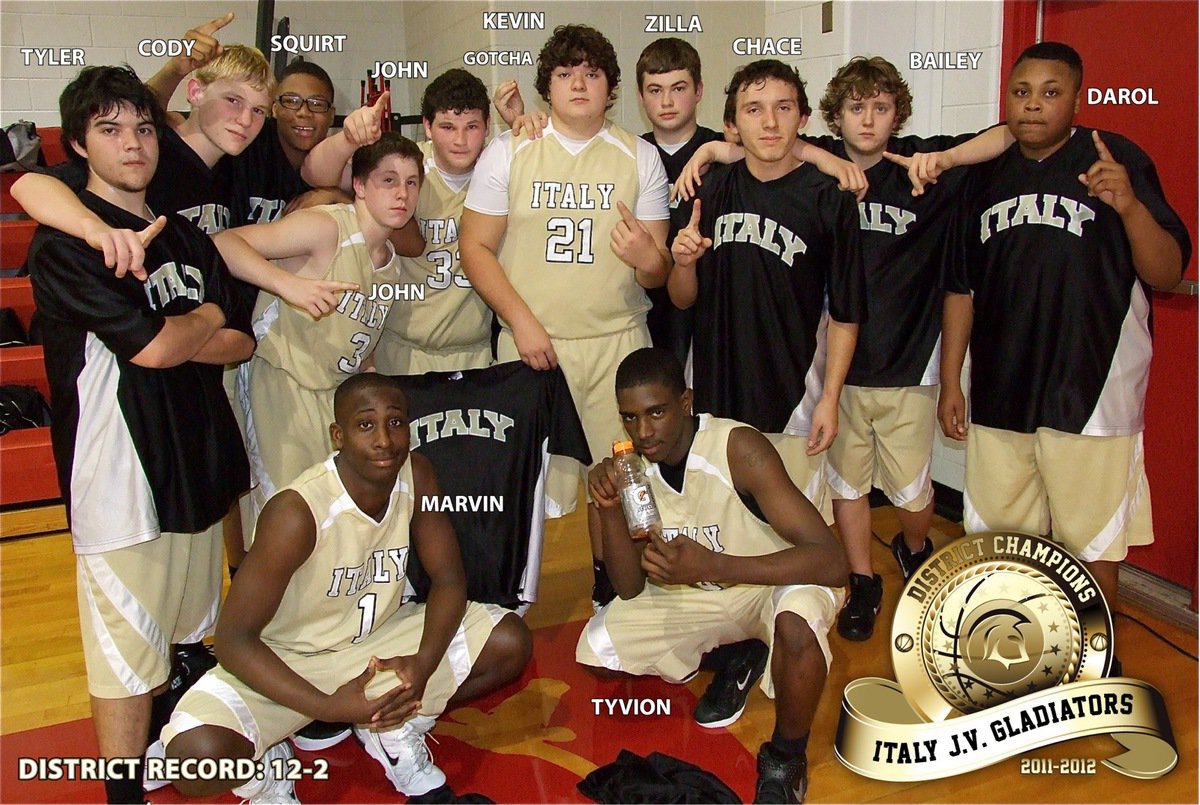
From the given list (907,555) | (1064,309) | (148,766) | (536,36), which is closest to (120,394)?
(148,766)

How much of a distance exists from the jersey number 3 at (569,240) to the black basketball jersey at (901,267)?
861 millimetres

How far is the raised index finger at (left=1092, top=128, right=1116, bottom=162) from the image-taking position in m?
2.74

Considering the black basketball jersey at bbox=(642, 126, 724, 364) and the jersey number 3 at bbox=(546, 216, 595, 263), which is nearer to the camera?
the jersey number 3 at bbox=(546, 216, 595, 263)

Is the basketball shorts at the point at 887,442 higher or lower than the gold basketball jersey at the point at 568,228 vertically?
lower

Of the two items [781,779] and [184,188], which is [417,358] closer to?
[184,188]

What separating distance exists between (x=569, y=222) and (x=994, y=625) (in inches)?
68.2

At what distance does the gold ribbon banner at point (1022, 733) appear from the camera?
8.54ft

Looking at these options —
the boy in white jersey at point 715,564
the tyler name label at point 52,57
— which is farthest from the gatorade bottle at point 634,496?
the tyler name label at point 52,57

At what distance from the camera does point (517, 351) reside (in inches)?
129

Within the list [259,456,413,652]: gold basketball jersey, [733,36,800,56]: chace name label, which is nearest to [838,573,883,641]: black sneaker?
[259,456,413,652]: gold basketball jersey

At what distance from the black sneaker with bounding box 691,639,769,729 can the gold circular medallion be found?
45 centimetres

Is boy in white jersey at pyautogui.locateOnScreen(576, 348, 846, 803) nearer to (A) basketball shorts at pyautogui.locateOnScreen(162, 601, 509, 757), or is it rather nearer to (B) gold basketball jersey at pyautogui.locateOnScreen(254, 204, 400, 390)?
(A) basketball shorts at pyautogui.locateOnScreen(162, 601, 509, 757)

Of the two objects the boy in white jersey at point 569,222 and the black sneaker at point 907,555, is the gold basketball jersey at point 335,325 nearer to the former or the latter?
the boy in white jersey at point 569,222

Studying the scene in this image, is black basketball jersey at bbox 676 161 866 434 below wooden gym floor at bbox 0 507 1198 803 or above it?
above
